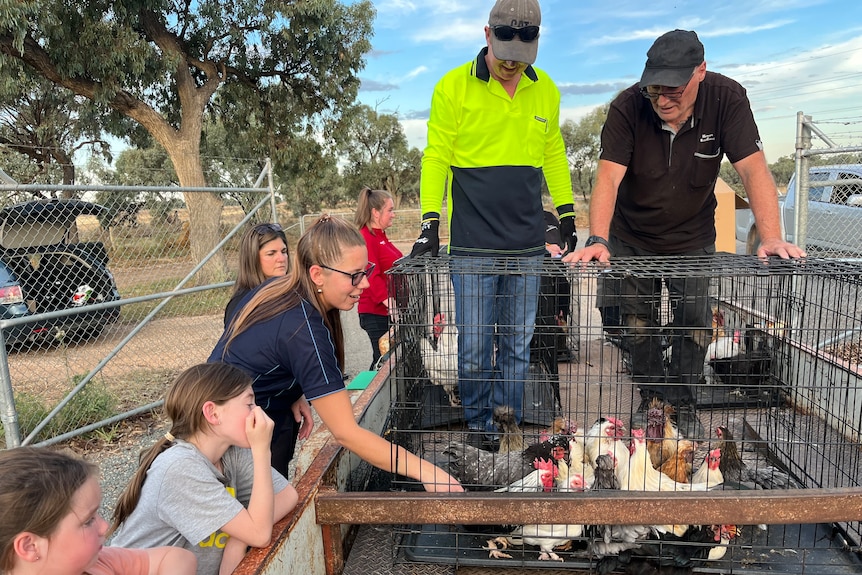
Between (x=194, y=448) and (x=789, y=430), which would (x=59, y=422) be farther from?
(x=789, y=430)

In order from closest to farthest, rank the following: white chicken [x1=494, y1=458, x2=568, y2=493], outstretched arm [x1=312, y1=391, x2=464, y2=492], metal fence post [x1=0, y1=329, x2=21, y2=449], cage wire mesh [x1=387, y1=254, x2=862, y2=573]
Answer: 1. outstretched arm [x1=312, y1=391, x2=464, y2=492]
2. cage wire mesh [x1=387, y1=254, x2=862, y2=573]
3. white chicken [x1=494, y1=458, x2=568, y2=493]
4. metal fence post [x1=0, y1=329, x2=21, y2=449]

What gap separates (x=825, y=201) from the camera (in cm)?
764

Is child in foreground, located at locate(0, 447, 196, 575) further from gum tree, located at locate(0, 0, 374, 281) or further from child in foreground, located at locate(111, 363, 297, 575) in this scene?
gum tree, located at locate(0, 0, 374, 281)

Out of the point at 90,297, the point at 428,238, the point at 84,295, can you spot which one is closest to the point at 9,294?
the point at 90,297

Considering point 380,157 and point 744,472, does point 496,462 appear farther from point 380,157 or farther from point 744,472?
point 380,157

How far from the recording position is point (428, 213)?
2830mm

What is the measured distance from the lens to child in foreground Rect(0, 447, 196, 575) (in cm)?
113

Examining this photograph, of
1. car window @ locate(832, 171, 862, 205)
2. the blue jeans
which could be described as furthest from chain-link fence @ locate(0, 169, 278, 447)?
car window @ locate(832, 171, 862, 205)

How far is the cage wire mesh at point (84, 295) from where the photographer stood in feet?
16.4

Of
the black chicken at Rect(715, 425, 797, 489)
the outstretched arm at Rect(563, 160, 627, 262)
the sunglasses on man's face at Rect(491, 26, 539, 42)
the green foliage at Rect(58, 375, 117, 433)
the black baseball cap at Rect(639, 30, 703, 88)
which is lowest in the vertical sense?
the green foliage at Rect(58, 375, 117, 433)

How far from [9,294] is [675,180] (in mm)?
6659

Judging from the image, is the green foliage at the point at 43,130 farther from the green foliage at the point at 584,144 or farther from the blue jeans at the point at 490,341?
the green foliage at the point at 584,144

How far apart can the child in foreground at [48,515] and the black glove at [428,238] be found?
5.39 ft

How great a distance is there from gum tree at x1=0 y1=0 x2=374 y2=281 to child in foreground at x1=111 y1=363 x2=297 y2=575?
21.8ft
